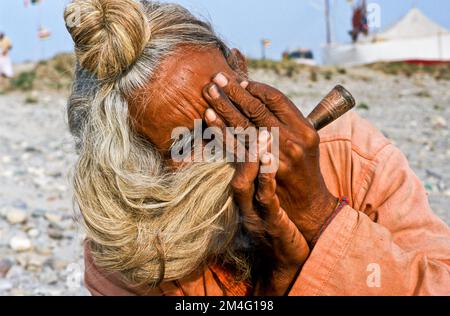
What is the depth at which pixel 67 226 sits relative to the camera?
455cm

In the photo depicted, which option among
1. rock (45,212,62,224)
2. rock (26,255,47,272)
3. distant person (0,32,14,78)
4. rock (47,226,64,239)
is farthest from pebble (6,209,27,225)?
distant person (0,32,14,78)

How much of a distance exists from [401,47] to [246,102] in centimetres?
2311

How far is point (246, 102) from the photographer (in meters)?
1.69

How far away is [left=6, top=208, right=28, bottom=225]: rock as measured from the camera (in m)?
4.59

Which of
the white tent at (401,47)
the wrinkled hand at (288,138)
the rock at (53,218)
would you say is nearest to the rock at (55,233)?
the rock at (53,218)

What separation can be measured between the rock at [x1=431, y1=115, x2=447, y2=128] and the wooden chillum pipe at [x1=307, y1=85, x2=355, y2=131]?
7.56 meters

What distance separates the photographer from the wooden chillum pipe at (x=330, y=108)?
72.8 inches

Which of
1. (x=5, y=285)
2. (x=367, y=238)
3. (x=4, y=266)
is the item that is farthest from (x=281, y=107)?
(x=4, y=266)

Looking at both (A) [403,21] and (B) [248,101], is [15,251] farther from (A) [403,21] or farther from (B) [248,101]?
(A) [403,21]

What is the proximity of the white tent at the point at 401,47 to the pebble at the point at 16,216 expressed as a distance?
59.5ft

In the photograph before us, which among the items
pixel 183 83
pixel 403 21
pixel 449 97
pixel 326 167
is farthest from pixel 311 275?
pixel 403 21

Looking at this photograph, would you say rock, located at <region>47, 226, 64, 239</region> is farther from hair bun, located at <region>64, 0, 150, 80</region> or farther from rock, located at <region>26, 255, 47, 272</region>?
hair bun, located at <region>64, 0, 150, 80</region>

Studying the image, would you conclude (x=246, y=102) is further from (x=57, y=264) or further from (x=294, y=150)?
(x=57, y=264)

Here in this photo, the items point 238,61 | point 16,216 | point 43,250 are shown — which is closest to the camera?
point 238,61
